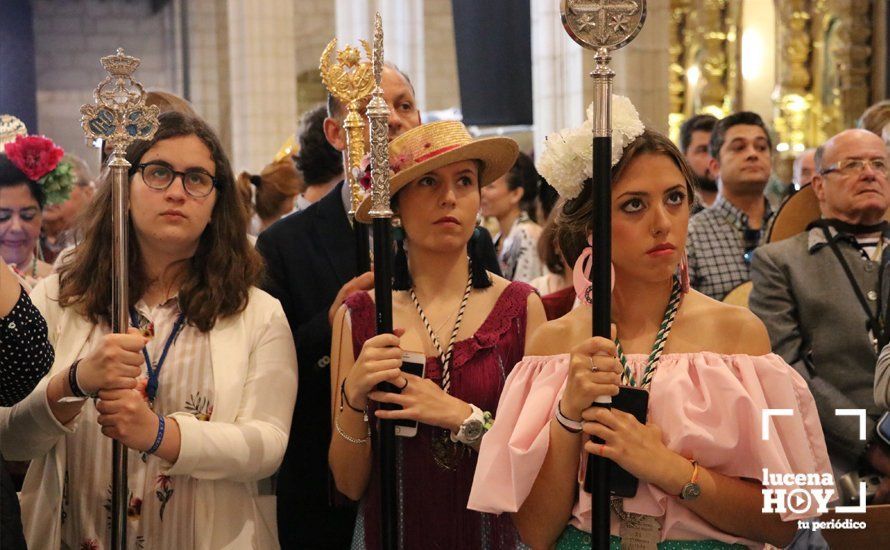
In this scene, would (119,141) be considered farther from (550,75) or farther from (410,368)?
(550,75)

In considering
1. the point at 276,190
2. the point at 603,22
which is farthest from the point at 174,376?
the point at 276,190

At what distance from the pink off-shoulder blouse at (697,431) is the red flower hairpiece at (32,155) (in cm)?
259

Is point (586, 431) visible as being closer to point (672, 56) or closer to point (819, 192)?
point (819, 192)

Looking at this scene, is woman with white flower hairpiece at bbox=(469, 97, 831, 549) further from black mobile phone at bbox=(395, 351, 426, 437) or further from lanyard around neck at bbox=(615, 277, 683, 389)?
black mobile phone at bbox=(395, 351, 426, 437)

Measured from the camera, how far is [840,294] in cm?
438

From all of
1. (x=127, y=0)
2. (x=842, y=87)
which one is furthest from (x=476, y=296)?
(x=127, y=0)

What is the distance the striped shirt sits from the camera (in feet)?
9.56

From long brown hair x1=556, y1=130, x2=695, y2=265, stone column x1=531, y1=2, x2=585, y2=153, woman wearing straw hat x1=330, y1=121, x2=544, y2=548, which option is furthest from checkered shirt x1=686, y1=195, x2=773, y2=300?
long brown hair x1=556, y1=130, x2=695, y2=265

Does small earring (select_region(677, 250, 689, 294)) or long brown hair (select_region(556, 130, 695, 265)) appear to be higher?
long brown hair (select_region(556, 130, 695, 265))

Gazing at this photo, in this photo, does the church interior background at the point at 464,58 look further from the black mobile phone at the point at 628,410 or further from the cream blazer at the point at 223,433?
the black mobile phone at the point at 628,410

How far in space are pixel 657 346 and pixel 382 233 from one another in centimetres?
64

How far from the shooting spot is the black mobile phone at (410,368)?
2762mm

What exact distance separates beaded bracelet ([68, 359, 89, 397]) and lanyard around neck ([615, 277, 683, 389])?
4.05ft

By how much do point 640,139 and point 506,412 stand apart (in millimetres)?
671
